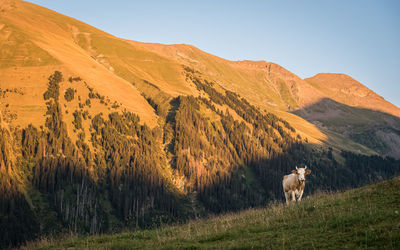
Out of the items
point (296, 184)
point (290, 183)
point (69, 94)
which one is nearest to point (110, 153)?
point (69, 94)

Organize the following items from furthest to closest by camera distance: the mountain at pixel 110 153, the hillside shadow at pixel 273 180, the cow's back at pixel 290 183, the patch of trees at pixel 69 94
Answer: the hillside shadow at pixel 273 180
the patch of trees at pixel 69 94
the mountain at pixel 110 153
the cow's back at pixel 290 183

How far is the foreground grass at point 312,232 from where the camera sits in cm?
1309

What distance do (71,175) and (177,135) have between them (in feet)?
197

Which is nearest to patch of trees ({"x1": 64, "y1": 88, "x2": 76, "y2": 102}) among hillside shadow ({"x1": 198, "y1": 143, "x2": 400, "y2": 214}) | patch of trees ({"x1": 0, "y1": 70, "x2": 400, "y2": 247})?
patch of trees ({"x1": 0, "y1": 70, "x2": 400, "y2": 247})

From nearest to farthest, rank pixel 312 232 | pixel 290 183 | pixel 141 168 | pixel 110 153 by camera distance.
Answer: pixel 312 232
pixel 290 183
pixel 110 153
pixel 141 168

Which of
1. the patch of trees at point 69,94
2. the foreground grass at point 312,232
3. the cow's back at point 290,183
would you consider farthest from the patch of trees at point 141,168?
the foreground grass at point 312,232

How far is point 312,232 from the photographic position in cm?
1499

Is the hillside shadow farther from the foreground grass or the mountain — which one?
the foreground grass

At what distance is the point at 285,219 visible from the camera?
19031 mm

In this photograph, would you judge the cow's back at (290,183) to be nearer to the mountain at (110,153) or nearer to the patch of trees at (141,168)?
the patch of trees at (141,168)

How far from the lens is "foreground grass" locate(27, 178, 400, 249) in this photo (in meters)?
13.1

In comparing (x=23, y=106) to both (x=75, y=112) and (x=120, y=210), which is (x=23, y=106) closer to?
(x=75, y=112)

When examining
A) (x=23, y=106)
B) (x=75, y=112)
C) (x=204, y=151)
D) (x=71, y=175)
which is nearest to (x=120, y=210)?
(x=71, y=175)

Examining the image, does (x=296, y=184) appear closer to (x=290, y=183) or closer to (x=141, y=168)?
(x=290, y=183)
